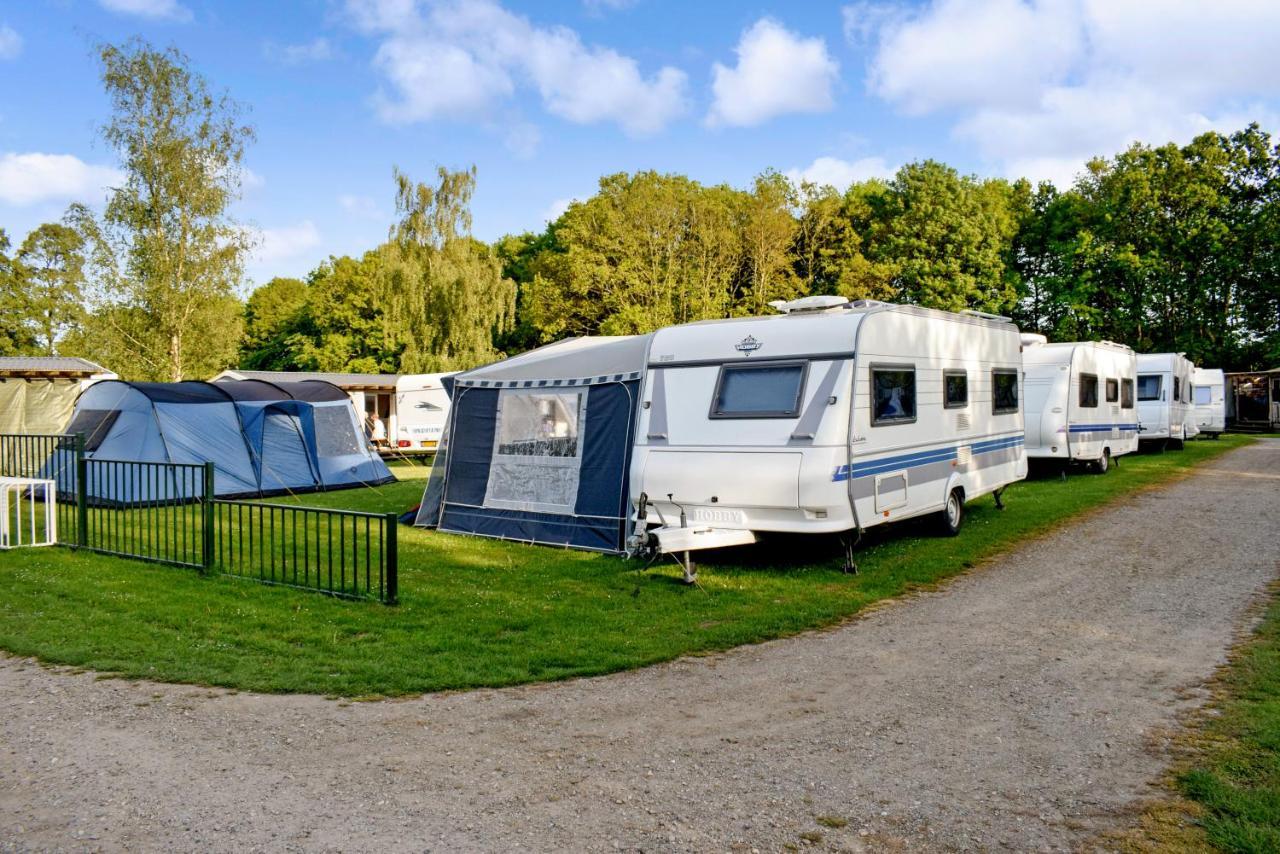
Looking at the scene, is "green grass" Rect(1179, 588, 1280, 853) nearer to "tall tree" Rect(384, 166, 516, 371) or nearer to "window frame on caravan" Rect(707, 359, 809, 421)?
"window frame on caravan" Rect(707, 359, 809, 421)

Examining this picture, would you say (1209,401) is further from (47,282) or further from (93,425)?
(47,282)

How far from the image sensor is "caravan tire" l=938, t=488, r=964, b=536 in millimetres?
10828

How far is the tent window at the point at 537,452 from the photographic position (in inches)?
418

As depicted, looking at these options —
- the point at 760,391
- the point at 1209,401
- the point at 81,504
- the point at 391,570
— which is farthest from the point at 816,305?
the point at 1209,401

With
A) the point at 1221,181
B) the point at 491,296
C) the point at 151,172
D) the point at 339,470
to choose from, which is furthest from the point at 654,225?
the point at 1221,181

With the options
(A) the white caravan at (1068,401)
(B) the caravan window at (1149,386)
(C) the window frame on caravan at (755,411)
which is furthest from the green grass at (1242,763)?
(B) the caravan window at (1149,386)

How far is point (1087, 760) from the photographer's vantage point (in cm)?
425

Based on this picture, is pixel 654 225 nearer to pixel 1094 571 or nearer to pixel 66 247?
pixel 1094 571

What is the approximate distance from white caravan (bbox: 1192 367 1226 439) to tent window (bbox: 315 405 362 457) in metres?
26.6

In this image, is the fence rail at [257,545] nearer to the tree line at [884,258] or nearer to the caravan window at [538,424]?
the caravan window at [538,424]

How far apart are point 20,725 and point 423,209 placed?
3366 centimetres

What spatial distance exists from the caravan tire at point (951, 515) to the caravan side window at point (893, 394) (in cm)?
166

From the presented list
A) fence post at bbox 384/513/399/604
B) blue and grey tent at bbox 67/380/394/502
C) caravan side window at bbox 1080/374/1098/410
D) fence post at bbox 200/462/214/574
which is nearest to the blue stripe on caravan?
fence post at bbox 384/513/399/604

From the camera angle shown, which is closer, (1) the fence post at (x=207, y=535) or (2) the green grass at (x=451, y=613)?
(2) the green grass at (x=451, y=613)
